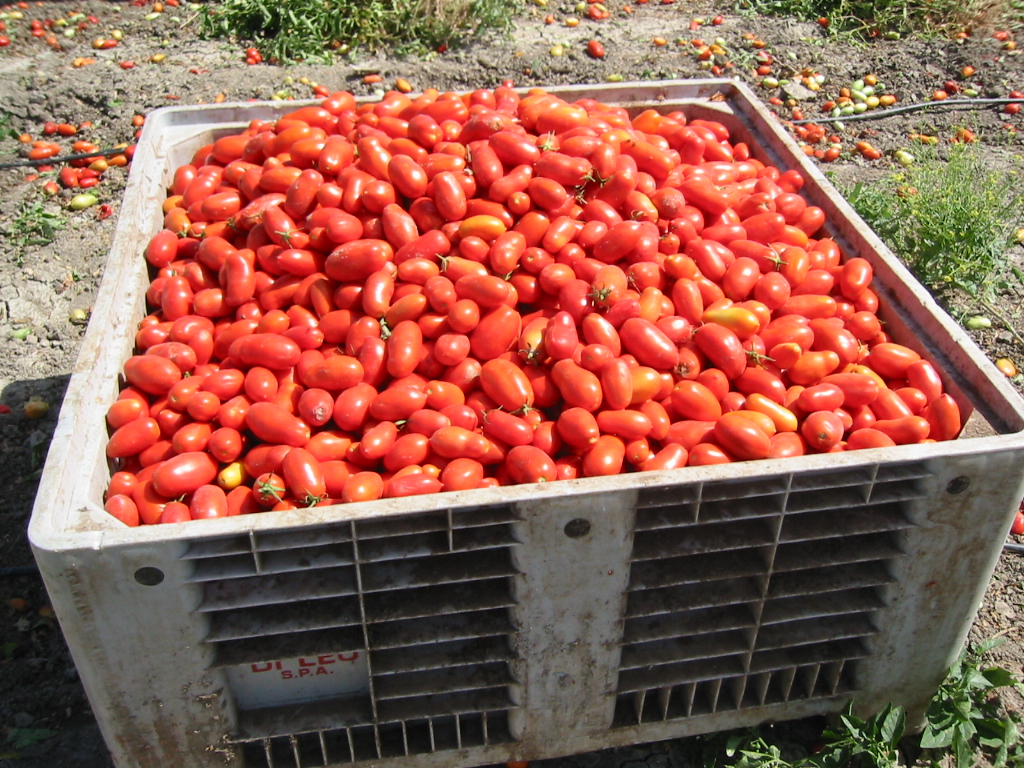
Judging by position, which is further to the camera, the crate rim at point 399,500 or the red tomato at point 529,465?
the red tomato at point 529,465

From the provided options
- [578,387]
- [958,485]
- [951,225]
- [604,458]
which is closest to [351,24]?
[951,225]

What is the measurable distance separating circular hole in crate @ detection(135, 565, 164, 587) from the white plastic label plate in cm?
43

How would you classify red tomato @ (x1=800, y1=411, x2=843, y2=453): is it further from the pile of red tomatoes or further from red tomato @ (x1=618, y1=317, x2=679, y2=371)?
red tomato @ (x1=618, y1=317, x2=679, y2=371)

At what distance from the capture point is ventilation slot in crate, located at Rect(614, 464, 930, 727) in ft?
7.57

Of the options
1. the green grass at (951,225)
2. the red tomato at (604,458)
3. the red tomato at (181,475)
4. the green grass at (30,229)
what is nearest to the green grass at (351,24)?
the green grass at (30,229)

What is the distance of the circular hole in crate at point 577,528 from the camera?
2223mm

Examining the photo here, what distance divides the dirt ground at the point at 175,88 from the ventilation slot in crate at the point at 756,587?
1.22 meters

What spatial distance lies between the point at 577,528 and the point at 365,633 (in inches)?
23.7

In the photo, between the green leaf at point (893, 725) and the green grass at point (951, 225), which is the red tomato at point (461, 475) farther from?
the green grass at point (951, 225)

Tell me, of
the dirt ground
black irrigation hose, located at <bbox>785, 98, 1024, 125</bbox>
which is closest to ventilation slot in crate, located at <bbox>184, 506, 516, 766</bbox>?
the dirt ground

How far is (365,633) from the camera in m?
2.31

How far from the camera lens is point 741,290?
2.99 meters

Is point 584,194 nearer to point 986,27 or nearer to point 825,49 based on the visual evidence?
point 825,49

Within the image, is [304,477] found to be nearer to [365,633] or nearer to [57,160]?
[365,633]
